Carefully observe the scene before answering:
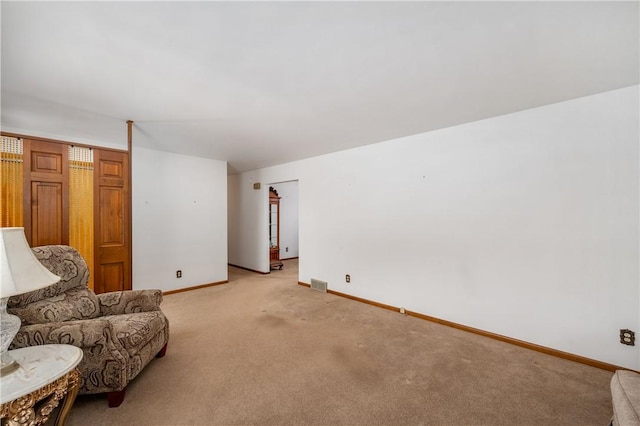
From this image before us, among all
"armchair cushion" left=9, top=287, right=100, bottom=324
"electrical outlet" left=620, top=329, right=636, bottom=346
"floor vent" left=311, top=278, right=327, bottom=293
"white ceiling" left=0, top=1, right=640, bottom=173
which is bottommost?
"floor vent" left=311, top=278, right=327, bottom=293

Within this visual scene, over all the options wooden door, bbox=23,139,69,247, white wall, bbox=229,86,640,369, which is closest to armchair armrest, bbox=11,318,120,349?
wooden door, bbox=23,139,69,247

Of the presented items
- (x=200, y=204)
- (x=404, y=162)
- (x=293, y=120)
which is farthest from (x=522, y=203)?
(x=200, y=204)

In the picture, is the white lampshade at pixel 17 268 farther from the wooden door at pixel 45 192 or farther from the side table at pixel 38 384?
the wooden door at pixel 45 192

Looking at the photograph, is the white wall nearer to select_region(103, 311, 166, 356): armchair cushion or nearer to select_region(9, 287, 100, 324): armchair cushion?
select_region(103, 311, 166, 356): armchair cushion

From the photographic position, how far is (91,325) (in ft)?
5.59

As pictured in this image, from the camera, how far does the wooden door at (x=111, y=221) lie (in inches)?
126

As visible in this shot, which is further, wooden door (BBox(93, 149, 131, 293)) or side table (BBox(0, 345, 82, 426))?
wooden door (BBox(93, 149, 131, 293))

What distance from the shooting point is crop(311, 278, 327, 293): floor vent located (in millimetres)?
4453

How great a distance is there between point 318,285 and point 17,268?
367 centimetres

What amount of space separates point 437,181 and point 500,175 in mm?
643

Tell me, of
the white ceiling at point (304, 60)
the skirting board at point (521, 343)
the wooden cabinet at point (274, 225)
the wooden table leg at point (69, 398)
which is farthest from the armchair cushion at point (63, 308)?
the wooden cabinet at point (274, 225)

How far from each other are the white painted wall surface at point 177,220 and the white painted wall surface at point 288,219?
2578mm

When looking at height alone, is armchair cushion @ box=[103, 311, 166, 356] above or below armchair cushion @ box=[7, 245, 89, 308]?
below

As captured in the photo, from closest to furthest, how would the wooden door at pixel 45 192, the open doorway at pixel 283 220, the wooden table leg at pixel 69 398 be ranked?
the wooden table leg at pixel 69 398 < the wooden door at pixel 45 192 < the open doorway at pixel 283 220
